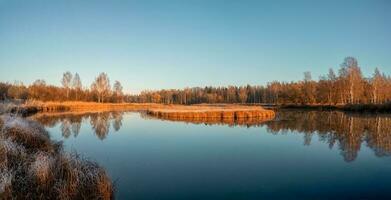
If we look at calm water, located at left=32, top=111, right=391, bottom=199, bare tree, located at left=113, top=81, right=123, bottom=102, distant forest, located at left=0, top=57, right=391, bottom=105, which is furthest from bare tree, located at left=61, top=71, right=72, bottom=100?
calm water, located at left=32, top=111, right=391, bottom=199

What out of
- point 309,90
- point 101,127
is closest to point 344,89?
point 309,90

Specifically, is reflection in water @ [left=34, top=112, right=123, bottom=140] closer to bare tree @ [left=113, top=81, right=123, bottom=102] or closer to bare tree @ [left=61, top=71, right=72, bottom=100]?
bare tree @ [left=61, top=71, right=72, bottom=100]

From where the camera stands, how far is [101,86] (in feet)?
332

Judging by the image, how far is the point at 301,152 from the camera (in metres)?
17.6

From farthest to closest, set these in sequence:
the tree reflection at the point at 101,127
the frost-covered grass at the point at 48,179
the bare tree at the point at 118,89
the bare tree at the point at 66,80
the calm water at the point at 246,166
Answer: the bare tree at the point at 118,89 < the bare tree at the point at 66,80 < the tree reflection at the point at 101,127 < the calm water at the point at 246,166 < the frost-covered grass at the point at 48,179

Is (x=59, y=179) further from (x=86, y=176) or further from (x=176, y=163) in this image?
(x=176, y=163)

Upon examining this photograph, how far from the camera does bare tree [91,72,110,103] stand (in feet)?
331

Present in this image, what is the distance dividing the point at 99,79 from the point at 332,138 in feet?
293

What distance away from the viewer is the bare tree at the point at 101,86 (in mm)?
100875

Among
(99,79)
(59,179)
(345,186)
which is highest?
(99,79)

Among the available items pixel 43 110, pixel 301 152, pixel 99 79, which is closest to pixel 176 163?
pixel 301 152

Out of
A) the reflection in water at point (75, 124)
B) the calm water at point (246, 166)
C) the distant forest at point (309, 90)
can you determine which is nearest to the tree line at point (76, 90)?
the distant forest at point (309, 90)

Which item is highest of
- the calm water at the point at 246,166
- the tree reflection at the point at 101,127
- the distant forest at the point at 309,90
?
the distant forest at the point at 309,90

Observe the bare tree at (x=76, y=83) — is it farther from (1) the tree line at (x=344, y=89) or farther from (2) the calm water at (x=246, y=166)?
(2) the calm water at (x=246, y=166)
